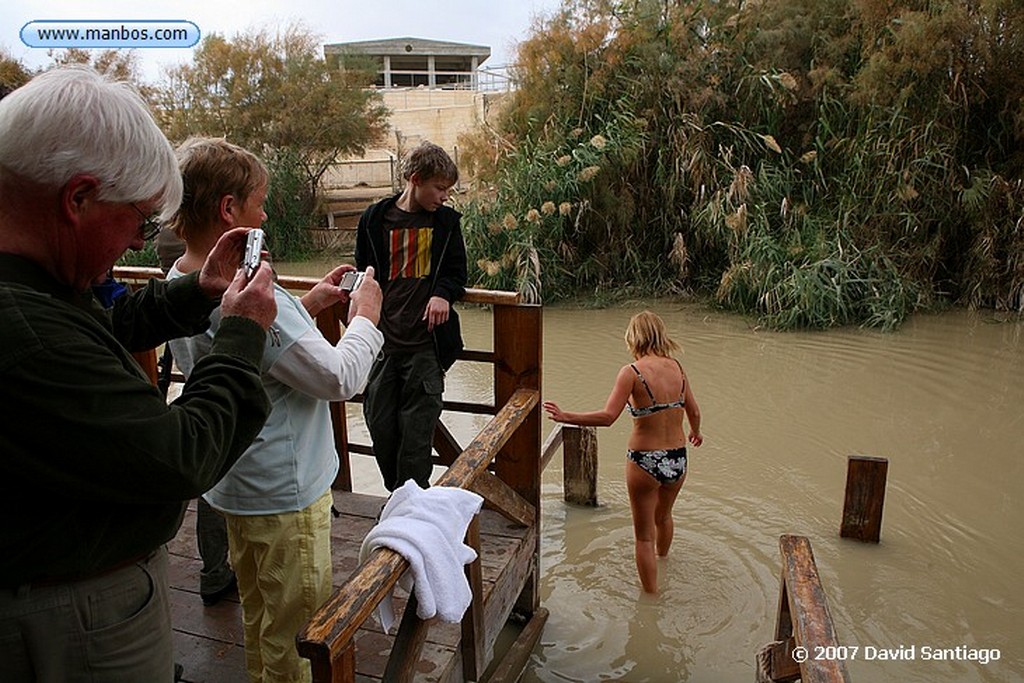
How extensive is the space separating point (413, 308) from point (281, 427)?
138 centimetres

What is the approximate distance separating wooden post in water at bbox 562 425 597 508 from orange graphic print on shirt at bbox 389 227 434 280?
2.05 m

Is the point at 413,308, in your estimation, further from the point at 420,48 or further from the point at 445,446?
the point at 420,48

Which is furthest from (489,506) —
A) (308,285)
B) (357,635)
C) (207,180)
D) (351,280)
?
(207,180)

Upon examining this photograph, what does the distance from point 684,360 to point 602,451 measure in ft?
8.59

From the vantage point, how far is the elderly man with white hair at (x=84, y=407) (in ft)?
3.43

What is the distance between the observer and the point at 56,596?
3.79ft

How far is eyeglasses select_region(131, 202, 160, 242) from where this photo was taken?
1205 millimetres

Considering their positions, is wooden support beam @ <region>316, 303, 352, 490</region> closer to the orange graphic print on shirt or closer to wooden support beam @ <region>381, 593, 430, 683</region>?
the orange graphic print on shirt

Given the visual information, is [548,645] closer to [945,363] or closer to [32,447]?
[32,447]

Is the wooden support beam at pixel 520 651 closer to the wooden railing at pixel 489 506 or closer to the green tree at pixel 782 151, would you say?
the wooden railing at pixel 489 506

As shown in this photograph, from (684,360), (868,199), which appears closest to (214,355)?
(684,360)

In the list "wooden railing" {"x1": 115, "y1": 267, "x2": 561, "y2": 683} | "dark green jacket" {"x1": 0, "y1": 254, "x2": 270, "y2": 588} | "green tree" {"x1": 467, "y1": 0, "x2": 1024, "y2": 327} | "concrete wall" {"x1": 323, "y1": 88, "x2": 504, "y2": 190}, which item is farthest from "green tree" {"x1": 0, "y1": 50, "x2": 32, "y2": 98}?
"dark green jacket" {"x1": 0, "y1": 254, "x2": 270, "y2": 588}

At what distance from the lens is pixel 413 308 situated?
3.20m

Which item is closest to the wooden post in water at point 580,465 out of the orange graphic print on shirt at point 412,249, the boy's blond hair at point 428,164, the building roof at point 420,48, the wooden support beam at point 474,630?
the orange graphic print on shirt at point 412,249
